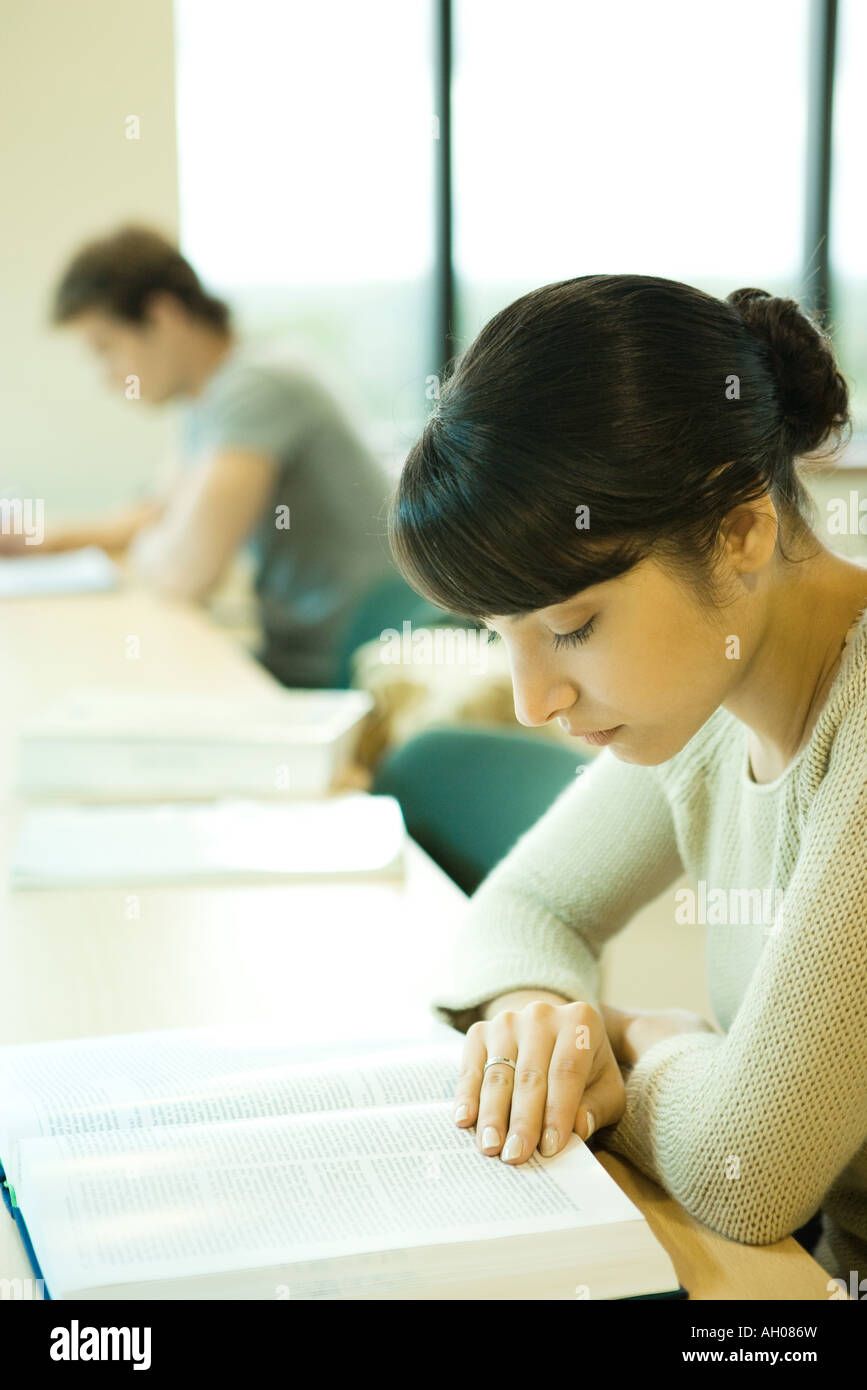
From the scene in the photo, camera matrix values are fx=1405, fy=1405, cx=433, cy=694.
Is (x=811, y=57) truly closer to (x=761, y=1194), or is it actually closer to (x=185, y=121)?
(x=185, y=121)

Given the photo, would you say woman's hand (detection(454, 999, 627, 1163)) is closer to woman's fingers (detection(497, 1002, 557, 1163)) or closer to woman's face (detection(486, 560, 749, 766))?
woman's fingers (detection(497, 1002, 557, 1163))

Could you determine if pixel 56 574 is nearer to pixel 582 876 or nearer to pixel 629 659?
pixel 582 876

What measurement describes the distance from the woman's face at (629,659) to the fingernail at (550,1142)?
0.24 meters

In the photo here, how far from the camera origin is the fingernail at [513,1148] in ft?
2.55

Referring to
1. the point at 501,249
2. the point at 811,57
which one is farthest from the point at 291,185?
the point at 811,57

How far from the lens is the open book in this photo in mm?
673

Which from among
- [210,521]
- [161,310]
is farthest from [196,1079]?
[161,310]

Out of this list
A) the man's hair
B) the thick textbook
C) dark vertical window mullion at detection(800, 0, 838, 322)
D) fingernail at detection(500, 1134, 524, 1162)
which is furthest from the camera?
dark vertical window mullion at detection(800, 0, 838, 322)

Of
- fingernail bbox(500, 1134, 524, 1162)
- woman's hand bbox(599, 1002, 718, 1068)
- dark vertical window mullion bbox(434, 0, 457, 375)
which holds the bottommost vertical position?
woman's hand bbox(599, 1002, 718, 1068)

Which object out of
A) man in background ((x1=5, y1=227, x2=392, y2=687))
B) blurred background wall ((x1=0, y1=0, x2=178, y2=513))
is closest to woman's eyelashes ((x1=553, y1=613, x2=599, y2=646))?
man in background ((x1=5, y1=227, x2=392, y2=687))

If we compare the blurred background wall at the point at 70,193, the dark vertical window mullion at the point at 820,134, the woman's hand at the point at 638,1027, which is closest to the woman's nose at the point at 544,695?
the woman's hand at the point at 638,1027

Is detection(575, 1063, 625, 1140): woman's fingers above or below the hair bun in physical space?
below

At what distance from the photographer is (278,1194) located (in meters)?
0.73

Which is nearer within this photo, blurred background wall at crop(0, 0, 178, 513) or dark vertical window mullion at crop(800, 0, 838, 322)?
blurred background wall at crop(0, 0, 178, 513)
